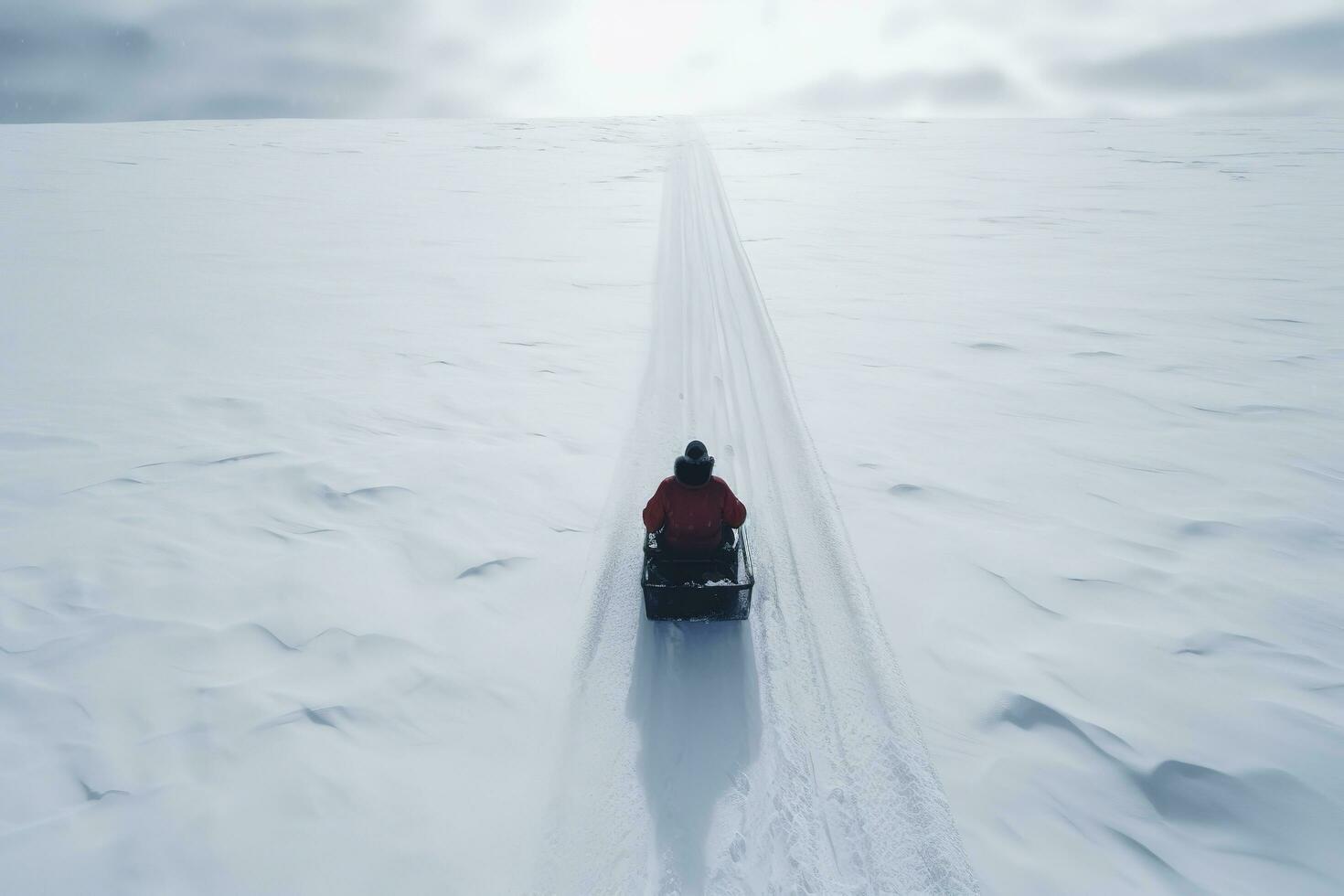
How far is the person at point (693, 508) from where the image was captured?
3.82 m

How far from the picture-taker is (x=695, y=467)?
380 centimetres

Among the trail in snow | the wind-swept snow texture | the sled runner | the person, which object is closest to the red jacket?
the person

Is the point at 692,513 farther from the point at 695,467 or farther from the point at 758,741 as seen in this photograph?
the point at 758,741

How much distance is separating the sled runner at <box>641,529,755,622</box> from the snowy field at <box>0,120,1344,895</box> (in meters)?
0.25

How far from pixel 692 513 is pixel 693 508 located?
0.03 m

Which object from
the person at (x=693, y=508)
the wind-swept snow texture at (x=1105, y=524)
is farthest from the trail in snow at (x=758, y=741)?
the person at (x=693, y=508)

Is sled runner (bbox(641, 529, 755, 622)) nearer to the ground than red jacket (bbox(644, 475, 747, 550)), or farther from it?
nearer to the ground

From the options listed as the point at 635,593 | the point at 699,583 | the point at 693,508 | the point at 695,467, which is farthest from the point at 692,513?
the point at 635,593

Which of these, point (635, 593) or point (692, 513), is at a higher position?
point (692, 513)

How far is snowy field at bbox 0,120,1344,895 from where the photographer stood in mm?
2889

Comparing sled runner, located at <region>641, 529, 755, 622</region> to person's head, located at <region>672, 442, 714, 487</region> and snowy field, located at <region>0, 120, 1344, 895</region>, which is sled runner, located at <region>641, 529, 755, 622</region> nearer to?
snowy field, located at <region>0, 120, 1344, 895</region>

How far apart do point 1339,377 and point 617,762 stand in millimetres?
8659

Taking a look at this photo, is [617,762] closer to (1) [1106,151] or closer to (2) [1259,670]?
(2) [1259,670]

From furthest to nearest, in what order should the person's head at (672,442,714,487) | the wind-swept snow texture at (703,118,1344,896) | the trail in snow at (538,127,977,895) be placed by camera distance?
the person's head at (672,442,714,487), the wind-swept snow texture at (703,118,1344,896), the trail in snow at (538,127,977,895)
